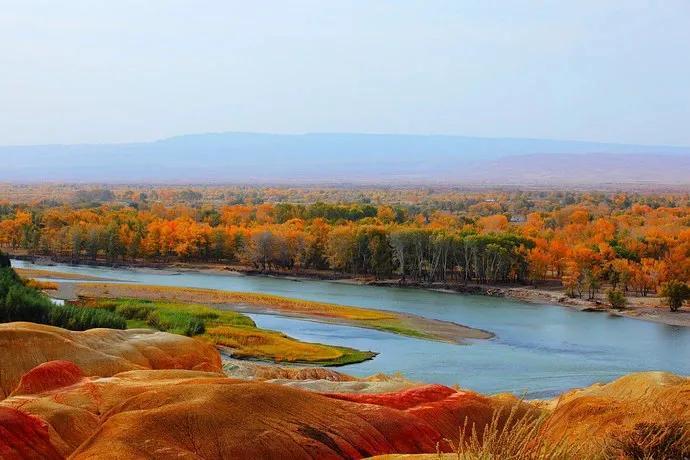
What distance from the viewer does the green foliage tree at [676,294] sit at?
56.3 meters

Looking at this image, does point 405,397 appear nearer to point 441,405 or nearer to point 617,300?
point 441,405

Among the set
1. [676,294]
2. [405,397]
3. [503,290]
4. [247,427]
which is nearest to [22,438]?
[247,427]

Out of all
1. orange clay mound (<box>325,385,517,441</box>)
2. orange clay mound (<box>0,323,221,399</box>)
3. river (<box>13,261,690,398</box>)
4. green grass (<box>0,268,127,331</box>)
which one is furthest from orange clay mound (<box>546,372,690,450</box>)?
green grass (<box>0,268,127,331</box>)

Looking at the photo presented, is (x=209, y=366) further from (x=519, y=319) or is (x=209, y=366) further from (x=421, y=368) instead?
(x=519, y=319)

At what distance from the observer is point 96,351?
61.4ft

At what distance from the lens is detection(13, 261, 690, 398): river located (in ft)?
118

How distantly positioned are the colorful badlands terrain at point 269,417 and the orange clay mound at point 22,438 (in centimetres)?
1

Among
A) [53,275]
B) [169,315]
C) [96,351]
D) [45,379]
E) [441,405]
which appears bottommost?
[53,275]

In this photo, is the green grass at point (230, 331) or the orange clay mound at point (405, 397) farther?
the green grass at point (230, 331)

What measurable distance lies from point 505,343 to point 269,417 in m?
33.9

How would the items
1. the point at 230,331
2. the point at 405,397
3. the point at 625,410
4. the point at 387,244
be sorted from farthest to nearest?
1. the point at 387,244
2. the point at 230,331
3. the point at 405,397
4. the point at 625,410

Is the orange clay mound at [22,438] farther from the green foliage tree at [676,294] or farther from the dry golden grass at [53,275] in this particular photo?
the dry golden grass at [53,275]

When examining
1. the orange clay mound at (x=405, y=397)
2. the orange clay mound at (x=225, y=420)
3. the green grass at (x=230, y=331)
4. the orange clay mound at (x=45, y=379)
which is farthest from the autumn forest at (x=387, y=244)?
the orange clay mound at (x=225, y=420)

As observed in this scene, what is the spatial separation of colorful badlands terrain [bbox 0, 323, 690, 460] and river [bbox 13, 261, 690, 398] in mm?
18601
